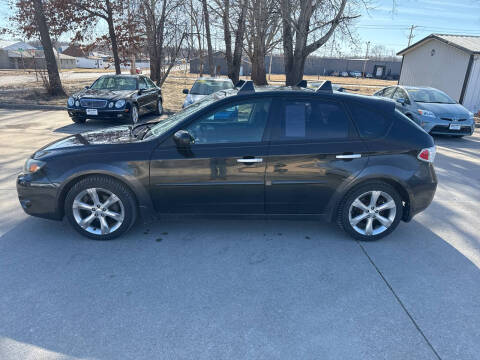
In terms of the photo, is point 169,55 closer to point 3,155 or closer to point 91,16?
point 91,16

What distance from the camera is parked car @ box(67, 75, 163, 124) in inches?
388

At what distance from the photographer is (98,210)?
3.69 m

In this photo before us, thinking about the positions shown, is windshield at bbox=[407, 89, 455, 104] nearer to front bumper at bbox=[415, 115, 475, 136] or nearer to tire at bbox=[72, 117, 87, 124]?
front bumper at bbox=[415, 115, 475, 136]

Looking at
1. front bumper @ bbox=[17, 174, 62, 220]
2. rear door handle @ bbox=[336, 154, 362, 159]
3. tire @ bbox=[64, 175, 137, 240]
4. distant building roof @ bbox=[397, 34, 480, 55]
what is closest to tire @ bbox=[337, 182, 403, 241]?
rear door handle @ bbox=[336, 154, 362, 159]

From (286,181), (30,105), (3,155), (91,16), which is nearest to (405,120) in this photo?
(286,181)

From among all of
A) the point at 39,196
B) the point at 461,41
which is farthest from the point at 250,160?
the point at 461,41

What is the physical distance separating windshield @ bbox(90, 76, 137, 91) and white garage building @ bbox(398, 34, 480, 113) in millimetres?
14987

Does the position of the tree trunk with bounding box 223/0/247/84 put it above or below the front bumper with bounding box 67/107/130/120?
above

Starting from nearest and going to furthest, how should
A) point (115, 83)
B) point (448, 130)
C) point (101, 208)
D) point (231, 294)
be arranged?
point (231, 294) → point (101, 208) → point (448, 130) → point (115, 83)

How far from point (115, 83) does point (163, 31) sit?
978 cm

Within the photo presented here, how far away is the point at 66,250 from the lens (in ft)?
11.6

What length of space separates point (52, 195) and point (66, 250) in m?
0.61

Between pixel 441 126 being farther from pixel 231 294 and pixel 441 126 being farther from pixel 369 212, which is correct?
pixel 231 294

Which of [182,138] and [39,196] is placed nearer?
[182,138]
